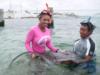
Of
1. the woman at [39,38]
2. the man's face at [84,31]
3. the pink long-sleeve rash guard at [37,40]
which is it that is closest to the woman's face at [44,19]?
the woman at [39,38]

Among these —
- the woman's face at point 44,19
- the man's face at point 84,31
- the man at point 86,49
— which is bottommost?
the man at point 86,49

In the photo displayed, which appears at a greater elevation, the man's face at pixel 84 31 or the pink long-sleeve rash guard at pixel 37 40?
the man's face at pixel 84 31

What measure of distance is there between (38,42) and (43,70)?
2.69 ft

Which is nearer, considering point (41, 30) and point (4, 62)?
point (41, 30)

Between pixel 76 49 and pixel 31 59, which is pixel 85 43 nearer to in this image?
pixel 76 49

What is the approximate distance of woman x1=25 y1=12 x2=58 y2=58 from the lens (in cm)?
909

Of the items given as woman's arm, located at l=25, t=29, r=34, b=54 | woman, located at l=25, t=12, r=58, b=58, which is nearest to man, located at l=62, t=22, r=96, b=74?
woman, located at l=25, t=12, r=58, b=58

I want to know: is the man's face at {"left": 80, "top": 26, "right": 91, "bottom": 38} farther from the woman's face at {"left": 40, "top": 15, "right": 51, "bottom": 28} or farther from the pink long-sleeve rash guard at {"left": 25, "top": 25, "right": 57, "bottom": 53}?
the pink long-sleeve rash guard at {"left": 25, "top": 25, "right": 57, "bottom": 53}

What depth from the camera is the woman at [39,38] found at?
909 centimetres

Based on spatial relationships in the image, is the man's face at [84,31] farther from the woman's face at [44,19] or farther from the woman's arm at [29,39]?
the woman's arm at [29,39]

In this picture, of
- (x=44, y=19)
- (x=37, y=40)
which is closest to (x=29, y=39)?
(x=37, y=40)

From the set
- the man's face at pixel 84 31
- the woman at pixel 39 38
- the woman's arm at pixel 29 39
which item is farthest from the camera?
the woman's arm at pixel 29 39

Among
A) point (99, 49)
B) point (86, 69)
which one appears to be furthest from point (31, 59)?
point (99, 49)

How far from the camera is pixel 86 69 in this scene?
9391 mm
